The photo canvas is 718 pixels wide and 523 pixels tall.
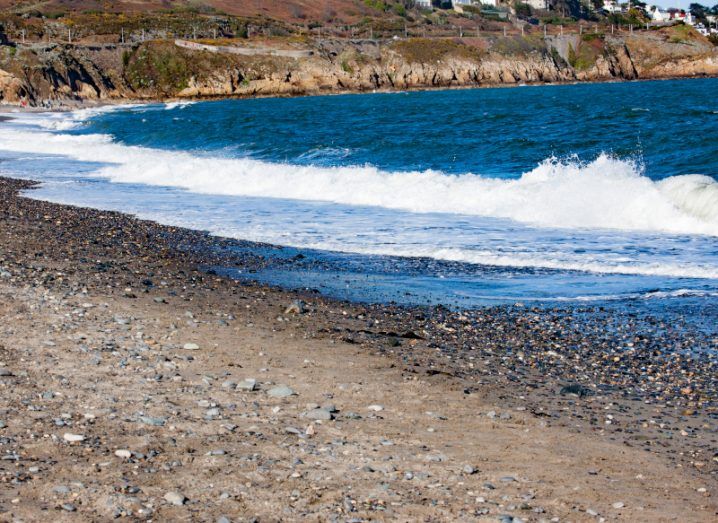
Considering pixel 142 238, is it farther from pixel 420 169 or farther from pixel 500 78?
pixel 500 78

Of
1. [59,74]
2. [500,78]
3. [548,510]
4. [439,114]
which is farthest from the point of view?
[500,78]

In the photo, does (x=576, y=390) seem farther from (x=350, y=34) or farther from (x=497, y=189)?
(x=350, y=34)

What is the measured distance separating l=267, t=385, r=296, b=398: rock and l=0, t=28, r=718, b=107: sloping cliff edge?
8557cm

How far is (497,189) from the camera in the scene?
1986 centimetres

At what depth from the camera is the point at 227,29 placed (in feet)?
431

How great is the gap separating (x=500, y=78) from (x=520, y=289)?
121 metres

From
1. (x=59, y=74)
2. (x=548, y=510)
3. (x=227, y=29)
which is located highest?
(x=227, y=29)

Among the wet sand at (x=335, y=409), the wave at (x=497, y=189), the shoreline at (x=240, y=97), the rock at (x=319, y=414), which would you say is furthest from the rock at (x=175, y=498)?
the shoreline at (x=240, y=97)

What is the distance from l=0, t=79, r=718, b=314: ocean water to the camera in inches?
445

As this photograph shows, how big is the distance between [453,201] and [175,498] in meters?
15.0

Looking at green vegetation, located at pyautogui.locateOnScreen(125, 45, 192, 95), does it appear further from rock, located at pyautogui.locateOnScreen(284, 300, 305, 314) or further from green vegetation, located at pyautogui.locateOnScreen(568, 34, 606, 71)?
rock, located at pyautogui.locateOnScreen(284, 300, 305, 314)

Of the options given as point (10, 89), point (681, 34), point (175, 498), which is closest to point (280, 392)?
point (175, 498)

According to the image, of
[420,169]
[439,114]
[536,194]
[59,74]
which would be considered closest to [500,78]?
[59,74]

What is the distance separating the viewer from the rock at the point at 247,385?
21.8ft
